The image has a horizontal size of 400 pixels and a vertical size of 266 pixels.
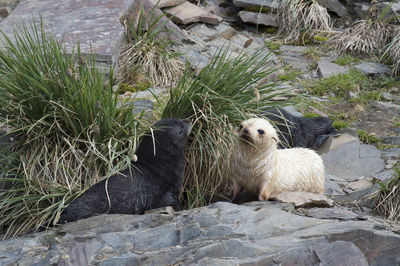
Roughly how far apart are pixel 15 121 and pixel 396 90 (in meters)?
5.96

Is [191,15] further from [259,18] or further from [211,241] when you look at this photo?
[211,241]

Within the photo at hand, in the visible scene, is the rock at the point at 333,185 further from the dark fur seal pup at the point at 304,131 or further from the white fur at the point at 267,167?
the white fur at the point at 267,167

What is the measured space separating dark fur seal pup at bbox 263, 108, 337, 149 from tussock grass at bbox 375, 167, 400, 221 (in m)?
1.12

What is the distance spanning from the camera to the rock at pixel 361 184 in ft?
18.1

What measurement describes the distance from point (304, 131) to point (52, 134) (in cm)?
287

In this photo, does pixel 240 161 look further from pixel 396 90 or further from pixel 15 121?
pixel 396 90

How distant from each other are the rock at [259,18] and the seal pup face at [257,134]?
625cm

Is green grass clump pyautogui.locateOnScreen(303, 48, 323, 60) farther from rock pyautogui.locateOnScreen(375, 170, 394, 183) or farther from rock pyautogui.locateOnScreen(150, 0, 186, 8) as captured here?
rock pyautogui.locateOnScreen(375, 170, 394, 183)

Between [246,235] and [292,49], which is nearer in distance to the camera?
[246,235]

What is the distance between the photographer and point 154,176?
14.4ft

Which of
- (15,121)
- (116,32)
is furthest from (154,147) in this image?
(116,32)

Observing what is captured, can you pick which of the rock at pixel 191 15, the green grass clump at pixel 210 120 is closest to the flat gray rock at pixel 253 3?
the rock at pixel 191 15

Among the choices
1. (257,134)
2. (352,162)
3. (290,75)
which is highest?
(257,134)

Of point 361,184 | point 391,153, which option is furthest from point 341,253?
point 391,153
